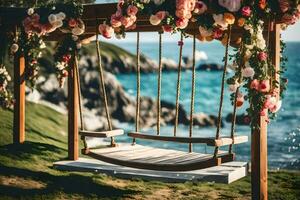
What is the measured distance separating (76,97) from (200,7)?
9.21 ft

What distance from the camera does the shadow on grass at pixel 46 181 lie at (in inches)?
291

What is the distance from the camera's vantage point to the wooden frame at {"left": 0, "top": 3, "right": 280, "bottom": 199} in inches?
249

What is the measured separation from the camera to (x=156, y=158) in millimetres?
6891

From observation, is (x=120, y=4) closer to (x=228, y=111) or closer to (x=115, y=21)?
(x=115, y=21)

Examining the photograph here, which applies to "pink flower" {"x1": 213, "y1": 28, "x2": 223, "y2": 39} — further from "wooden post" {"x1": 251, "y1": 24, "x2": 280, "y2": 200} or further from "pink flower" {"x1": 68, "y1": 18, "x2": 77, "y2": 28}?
"pink flower" {"x1": 68, "y1": 18, "x2": 77, "y2": 28}

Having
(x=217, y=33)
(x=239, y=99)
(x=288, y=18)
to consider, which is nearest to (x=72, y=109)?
(x=217, y=33)

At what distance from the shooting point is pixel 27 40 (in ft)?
Answer: 29.3

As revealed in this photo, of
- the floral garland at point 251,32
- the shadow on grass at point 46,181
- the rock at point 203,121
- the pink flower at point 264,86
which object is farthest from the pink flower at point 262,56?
the rock at point 203,121

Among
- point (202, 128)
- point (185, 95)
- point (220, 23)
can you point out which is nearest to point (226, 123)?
point (202, 128)

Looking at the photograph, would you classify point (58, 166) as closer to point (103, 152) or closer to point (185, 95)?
point (103, 152)

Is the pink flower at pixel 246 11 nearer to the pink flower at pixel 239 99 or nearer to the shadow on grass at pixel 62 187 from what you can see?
the pink flower at pixel 239 99

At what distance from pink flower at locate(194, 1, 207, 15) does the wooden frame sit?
22.7 inches

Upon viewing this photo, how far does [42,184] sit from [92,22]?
2549mm

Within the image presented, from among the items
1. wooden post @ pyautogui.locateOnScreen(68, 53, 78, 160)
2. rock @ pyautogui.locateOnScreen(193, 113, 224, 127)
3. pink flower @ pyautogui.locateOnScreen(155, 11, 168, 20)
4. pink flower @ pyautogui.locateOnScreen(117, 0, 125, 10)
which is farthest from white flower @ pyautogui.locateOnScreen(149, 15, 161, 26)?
rock @ pyautogui.locateOnScreen(193, 113, 224, 127)
